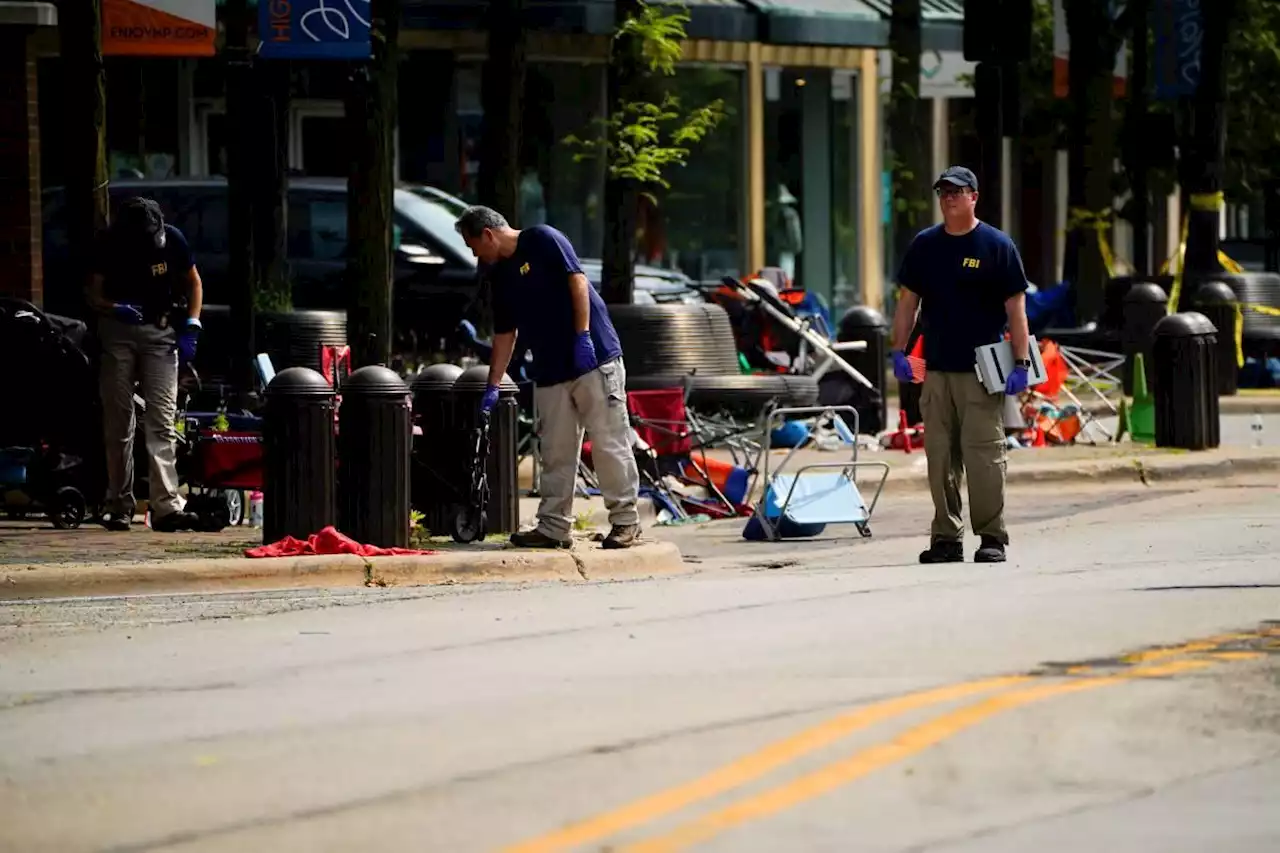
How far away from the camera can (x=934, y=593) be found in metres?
11.9

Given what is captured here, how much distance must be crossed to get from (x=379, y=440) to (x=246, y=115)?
186 inches

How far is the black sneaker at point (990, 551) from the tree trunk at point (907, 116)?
1729cm

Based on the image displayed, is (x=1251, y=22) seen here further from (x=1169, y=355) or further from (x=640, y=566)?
(x=640, y=566)

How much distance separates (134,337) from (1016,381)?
16.0 feet

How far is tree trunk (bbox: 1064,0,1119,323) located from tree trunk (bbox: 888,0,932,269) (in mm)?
2321

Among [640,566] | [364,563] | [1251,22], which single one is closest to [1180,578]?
[640,566]

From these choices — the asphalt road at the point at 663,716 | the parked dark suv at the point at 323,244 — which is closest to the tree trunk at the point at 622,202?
the parked dark suv at the point at 323,244

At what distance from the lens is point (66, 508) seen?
50.6 feet

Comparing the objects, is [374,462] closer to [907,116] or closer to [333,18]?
[333,18]

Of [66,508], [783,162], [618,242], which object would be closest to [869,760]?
[66,508]

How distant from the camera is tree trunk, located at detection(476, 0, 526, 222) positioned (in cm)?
2181

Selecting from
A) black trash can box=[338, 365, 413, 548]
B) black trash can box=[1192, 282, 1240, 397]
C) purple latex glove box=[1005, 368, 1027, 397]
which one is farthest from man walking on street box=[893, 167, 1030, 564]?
black trash can box=[1192, 282, 1240, 397]

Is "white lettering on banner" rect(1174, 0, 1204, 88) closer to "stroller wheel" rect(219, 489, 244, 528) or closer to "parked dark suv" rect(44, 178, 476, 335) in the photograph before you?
"parked dark suv" rect(44, 178, 476, 335)

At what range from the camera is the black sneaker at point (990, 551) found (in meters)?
13.6
